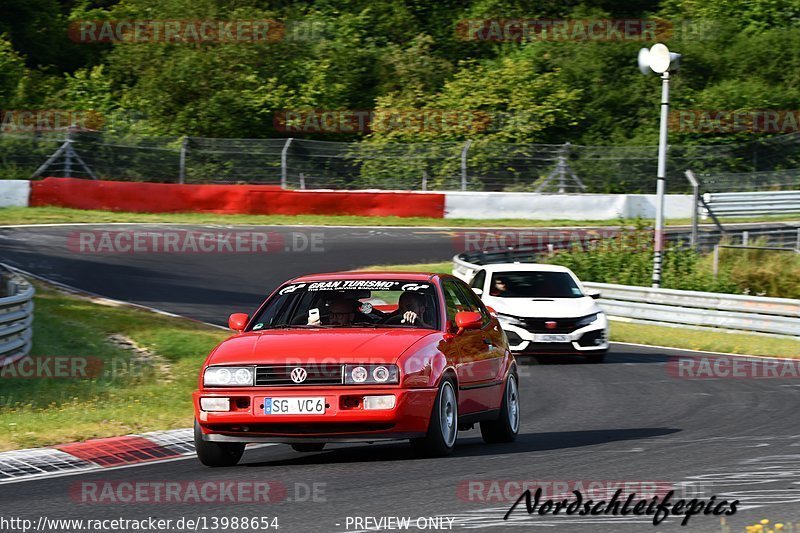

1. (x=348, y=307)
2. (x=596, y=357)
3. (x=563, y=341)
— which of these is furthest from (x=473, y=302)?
(x=596, y=357)

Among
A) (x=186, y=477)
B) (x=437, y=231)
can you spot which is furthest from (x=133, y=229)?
(x=186, y=477)

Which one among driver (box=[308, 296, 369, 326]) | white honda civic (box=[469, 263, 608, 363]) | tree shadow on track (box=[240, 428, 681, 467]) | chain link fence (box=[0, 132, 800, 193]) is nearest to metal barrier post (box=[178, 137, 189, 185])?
chain link fence (box=[0, 132, 800, 193])

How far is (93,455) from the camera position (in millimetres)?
9781

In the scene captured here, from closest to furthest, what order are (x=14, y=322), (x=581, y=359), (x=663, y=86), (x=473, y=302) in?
(x=473, y=302), (x=14, y=322), (x=581, y=359), (x=663, y=86)

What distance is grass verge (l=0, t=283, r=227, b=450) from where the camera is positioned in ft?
37.5

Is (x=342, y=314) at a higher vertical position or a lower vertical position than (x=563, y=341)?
Answer: higher

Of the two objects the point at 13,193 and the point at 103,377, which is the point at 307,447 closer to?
the point at 103,377

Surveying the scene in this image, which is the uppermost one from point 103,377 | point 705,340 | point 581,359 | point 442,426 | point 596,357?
point 442,426

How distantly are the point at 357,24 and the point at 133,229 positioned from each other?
25.4 meters

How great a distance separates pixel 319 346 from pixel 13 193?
2723 centimetres

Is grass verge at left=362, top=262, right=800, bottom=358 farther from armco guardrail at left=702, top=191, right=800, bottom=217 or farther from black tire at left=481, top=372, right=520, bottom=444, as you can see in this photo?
armco guardrail at left=702, top=191, right=800, bottom=217

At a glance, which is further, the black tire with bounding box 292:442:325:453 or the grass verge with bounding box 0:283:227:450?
the grass verge with bounding box 0:283:227:450

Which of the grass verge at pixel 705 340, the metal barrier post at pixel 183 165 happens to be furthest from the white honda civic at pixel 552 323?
the metal barrier post at pixel 183 165

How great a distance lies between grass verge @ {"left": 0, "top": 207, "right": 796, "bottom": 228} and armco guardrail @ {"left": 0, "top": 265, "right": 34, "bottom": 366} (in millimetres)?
15139
